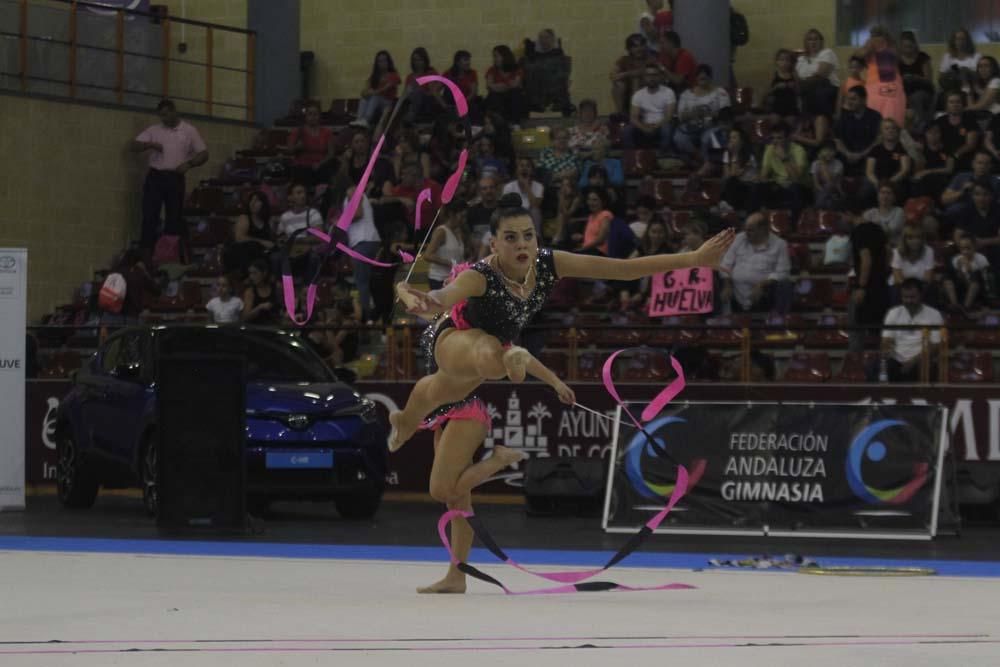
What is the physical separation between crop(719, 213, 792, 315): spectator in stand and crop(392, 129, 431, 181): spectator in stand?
3448 mm

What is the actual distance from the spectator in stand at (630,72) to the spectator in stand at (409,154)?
2.38 m

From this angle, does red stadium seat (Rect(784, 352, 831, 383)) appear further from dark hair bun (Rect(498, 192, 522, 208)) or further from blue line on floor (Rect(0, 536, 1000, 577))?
dark hair bun (Rect(498, 192, 522, 208))

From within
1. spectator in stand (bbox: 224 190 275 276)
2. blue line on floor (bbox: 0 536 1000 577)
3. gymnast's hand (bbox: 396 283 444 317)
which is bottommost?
blue line on floor (bbox: 0 536 1000 577)

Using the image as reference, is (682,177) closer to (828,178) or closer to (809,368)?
(828,178)

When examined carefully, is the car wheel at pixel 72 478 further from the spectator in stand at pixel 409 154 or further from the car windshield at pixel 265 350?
the spectator in stand at pixel 409 154

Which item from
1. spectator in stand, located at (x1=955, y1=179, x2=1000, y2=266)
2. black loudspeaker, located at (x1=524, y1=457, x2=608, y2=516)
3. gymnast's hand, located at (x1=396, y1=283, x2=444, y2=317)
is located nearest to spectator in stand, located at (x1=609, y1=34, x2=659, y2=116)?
spectator in stand, located at (x1=955, y1=179, x2=1000, y2=266)

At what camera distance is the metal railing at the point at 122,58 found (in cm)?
2045

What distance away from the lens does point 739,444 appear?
1283cm

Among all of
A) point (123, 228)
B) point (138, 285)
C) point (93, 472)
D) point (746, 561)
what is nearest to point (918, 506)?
point (746, 561)

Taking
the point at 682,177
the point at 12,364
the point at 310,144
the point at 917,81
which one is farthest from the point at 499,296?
the point at 310,144

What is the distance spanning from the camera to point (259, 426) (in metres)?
13.4

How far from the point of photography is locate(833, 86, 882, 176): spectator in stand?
16.9m

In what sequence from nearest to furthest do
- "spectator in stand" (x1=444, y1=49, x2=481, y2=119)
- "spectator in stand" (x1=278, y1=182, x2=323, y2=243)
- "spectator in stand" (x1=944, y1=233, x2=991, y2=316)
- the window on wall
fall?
"spectator in stand" (x1=944, y1=233, x2=991, y2=316), "spectator in stand" (x1=278, y1=182, x2=323, y2=243), "spectator in stand" (x1=444, y1=49, x2=481, y2=119), the window on wall

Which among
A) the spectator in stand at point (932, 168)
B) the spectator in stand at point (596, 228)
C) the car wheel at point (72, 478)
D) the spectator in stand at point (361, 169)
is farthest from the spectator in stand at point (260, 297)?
the spectator in stand at point (932, 168)
